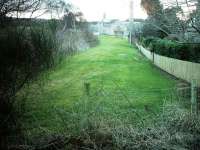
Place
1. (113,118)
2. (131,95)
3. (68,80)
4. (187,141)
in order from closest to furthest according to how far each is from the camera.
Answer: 1. (187,141)
2. (113,118)
3. (131,95)
4. (68,80)

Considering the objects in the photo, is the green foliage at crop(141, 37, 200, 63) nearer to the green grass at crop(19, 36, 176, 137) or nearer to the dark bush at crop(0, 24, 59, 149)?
the green grass at crop(19, 36, 176, 137)

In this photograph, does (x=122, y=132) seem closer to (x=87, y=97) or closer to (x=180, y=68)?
(x=87, y=97)

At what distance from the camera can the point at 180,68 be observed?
18469mm

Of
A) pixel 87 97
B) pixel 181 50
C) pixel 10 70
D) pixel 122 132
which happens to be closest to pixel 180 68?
pixel 181 50

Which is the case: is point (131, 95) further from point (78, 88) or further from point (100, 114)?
point (100, 114)

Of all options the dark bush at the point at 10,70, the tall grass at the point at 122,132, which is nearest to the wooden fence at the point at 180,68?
the tall grass at the point at 122,132

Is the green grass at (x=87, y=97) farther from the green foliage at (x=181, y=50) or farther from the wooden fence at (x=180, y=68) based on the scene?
the green foliage at (x=181, y=50)

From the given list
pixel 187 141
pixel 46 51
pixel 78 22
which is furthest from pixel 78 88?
pixel 78 22

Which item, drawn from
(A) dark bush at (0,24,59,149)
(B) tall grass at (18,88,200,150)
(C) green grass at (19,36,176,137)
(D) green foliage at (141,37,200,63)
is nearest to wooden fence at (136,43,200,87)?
(D) green foliage at (141,37,200,63)

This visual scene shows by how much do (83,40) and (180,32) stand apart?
76.0ft

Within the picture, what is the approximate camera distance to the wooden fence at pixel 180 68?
→ 52.6 ft

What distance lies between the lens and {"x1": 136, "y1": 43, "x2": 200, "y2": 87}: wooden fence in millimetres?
16038

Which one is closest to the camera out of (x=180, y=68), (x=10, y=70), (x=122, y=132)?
(x=122, y=132)

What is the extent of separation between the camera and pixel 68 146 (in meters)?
6.86
